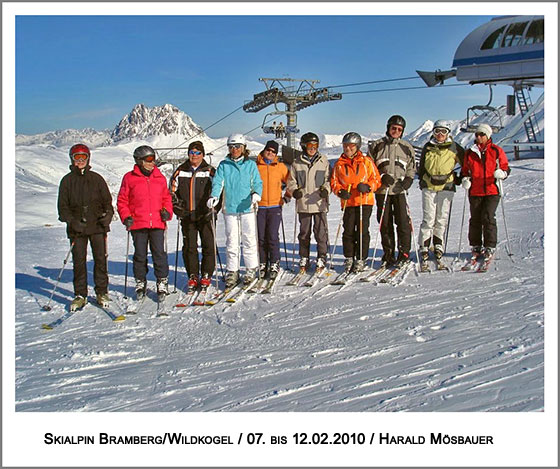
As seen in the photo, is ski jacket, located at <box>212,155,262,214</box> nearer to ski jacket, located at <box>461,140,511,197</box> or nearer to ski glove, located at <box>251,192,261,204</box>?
ski glove, located at <box>251,192,261,204</box>

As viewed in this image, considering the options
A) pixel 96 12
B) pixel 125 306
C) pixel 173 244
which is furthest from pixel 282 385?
pixel 173 244

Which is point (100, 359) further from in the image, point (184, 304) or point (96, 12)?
point (96, 12)

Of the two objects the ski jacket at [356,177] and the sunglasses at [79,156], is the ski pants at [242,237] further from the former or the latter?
the sunglasses at [79,156]

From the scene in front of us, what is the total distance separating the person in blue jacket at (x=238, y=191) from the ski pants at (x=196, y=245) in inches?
9.3

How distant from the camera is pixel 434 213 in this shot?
250 inches

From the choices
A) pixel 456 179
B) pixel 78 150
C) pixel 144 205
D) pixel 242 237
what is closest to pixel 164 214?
pixel 144 205

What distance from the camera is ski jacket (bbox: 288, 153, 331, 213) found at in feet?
20.2

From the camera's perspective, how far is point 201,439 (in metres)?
3.02

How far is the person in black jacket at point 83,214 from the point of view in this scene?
212 inches

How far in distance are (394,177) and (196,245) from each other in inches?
102

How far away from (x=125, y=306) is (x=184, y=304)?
66cm

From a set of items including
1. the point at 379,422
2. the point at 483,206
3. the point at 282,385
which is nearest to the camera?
the point at 379,422

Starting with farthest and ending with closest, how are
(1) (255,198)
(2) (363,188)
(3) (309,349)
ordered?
1. (2) (363,188)
2. (1) (255,198)
3. (3) (309,349)

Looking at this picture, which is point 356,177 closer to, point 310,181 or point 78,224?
point 310,181
